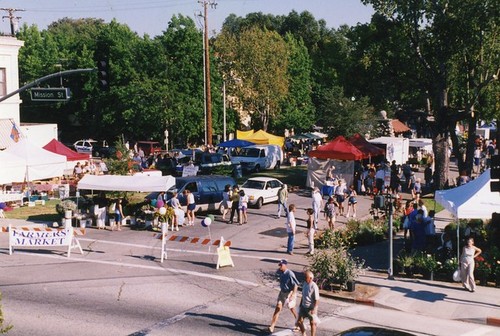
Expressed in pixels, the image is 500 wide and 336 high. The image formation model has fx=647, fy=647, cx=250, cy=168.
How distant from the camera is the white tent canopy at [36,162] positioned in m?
33.0

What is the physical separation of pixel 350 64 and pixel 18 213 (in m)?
21.0

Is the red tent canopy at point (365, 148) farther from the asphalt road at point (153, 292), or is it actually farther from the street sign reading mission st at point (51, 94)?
the street sign reading mission st at point (51, 94)

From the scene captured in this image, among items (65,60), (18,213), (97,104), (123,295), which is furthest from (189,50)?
(123,295)

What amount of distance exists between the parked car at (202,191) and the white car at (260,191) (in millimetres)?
1907

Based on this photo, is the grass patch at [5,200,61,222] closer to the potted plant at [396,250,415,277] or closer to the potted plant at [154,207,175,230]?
the potted plant at [154,207,175,230]

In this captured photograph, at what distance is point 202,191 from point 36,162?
1041 cm

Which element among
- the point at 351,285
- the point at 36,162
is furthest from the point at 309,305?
the point at 36,162

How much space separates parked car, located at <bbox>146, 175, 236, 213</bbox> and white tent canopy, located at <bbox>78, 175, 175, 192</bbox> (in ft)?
6.35

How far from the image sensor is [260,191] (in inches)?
1215

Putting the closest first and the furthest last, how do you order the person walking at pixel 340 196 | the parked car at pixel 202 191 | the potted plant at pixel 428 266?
the potted plant at pixel 428 266 → the parked car at pixel 202 191 → the person walking at pixel 340 196

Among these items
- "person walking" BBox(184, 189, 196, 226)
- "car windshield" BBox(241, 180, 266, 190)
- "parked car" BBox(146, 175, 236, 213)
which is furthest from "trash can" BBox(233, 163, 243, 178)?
"person walking" BBox(184, 189, 196, 226)

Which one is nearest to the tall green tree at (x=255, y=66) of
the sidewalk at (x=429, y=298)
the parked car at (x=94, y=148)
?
the parked car at (x=94, y=148)

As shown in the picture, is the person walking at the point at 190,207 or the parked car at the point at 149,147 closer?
the person walking at the point at 190,207

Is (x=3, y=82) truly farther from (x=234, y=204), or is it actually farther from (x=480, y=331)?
(x=480, y=331)
